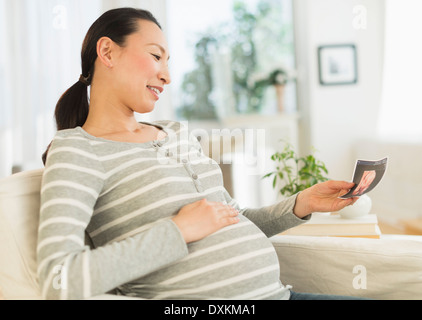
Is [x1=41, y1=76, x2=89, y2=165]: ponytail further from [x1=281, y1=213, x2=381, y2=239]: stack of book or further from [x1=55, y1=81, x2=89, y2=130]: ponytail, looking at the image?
[x1=281, y1=213, x2=381, y2=239]: stack of book

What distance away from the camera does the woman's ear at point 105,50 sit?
123 cm

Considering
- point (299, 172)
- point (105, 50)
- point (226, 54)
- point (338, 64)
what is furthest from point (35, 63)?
point (105, 50)

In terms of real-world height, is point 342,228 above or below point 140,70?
below

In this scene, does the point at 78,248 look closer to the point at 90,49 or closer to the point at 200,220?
the point at 200,220

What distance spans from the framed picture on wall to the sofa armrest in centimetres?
391

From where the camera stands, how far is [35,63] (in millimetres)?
3965

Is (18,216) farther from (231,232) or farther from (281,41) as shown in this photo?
(281,41)

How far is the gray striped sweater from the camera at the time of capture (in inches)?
36.0

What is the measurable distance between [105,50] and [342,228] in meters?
0.99

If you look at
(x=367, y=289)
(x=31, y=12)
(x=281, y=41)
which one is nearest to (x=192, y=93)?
(x=281, y=41)

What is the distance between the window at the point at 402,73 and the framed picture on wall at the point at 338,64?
340 millimetres

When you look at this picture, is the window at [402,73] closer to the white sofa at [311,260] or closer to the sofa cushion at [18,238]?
the white sofa at [311,260]

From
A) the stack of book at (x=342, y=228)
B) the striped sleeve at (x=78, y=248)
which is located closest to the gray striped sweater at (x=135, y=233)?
the striped sleeve at (x=78, y=248)
